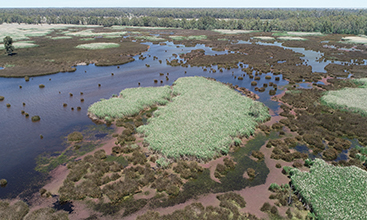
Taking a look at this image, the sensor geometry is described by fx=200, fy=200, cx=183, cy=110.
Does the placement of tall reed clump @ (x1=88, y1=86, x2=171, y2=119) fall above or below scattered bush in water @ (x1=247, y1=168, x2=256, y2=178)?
above

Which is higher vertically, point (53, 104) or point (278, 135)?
point (53, 104)

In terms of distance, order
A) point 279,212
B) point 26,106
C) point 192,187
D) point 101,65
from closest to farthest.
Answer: point 279,212 → point 192,187 → point 26,106 → point 101,65

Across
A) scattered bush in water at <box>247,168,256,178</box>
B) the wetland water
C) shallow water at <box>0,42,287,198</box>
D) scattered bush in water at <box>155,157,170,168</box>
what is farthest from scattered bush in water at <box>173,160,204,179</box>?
shallow water at <box>0,42,287,198</box>

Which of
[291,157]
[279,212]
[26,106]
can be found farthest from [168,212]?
[26,106]

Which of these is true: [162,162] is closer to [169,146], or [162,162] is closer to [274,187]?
[169,146]

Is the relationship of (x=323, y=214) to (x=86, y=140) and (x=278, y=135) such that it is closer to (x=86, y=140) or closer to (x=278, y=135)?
(x=278, y=135)

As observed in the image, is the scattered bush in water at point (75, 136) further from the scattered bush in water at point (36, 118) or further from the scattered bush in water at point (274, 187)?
the scattered bush in water at point (274, 187)

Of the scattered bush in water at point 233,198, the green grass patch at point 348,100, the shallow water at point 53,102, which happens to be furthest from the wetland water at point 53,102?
the scattered bush in water at point 233,198

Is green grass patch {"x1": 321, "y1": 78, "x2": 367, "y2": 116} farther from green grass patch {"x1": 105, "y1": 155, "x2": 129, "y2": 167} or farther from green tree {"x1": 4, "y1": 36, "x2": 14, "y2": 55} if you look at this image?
green tree {"x1": 4, "y1": 36, "x2": 14, "y2": 55}
